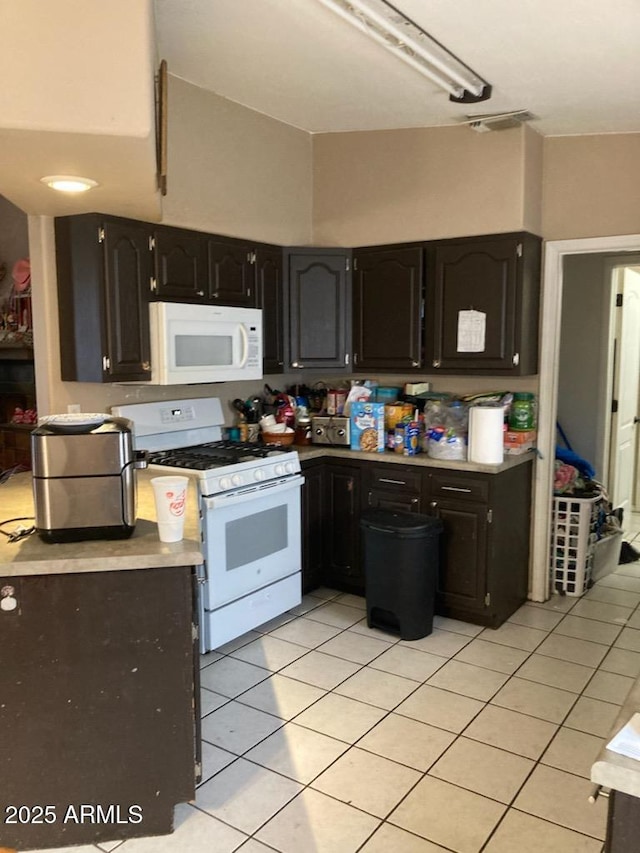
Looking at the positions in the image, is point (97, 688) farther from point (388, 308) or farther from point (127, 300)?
point (388, 308)

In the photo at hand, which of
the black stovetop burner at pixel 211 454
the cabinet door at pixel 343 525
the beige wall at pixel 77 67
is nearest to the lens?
the beige wall at pixel 77 67

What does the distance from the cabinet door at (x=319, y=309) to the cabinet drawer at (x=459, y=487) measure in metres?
0.96

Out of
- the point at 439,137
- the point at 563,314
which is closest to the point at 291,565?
the point at 439,137

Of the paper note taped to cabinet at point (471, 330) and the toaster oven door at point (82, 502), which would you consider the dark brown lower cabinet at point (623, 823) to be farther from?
the paper note taped to cabinet at point (471, 330)

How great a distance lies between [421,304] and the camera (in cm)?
388

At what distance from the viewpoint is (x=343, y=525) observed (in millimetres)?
4074

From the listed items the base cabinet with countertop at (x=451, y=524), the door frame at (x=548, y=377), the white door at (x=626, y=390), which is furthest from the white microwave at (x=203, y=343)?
the white door at (x=626, y=390)

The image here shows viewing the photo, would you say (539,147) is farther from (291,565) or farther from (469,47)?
(291,565)

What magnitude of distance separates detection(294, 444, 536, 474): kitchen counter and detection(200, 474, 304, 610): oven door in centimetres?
36

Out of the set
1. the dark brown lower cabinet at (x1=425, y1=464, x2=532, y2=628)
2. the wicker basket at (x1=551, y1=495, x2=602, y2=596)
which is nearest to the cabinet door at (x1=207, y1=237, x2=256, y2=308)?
the dark brown lower cabinet at (x1=425, y1=464, x2=532, y2=628)

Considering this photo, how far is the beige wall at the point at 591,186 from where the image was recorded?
360cm

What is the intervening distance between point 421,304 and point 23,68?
2.51 meters

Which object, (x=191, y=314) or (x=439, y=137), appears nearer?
(x=191, y=314)

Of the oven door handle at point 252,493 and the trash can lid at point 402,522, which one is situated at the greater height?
the oven door handle at point 252,493
